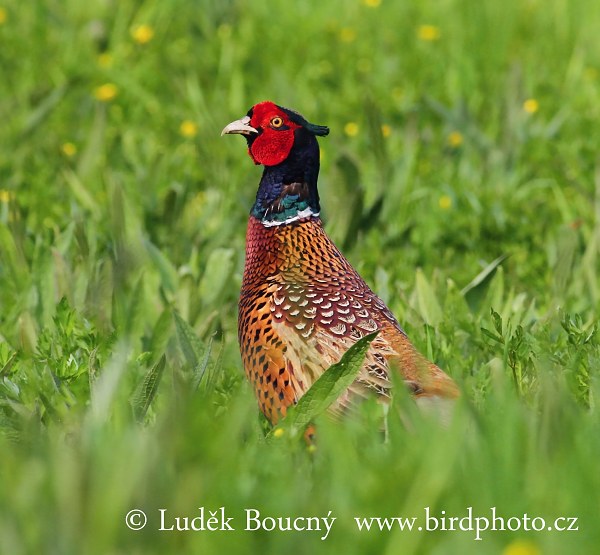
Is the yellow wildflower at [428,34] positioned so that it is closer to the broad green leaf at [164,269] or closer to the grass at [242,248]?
the grass at [242,248]

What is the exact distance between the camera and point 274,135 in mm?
3471

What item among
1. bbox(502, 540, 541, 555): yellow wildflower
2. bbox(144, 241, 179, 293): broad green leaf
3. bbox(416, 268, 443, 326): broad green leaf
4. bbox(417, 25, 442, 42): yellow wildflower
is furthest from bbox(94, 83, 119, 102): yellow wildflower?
bbox(502, 540, 541, 555): yellow wildflower

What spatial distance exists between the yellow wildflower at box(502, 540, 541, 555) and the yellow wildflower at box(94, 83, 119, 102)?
4471mm

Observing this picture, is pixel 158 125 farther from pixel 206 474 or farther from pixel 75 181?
pixel 206 474

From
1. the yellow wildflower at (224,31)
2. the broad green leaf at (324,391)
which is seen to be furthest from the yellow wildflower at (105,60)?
the broad green leaf at (324,391)

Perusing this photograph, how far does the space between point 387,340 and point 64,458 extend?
4.01 ft

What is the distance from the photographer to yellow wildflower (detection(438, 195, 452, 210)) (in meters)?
5.23

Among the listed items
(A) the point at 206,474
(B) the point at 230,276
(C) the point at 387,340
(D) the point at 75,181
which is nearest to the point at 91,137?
(D) the point at 75,181

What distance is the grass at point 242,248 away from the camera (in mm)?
2258

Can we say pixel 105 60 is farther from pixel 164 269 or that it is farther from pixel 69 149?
pixel 164 269

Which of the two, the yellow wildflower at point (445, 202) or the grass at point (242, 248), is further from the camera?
the yellow wildflower at point (445, 202)
